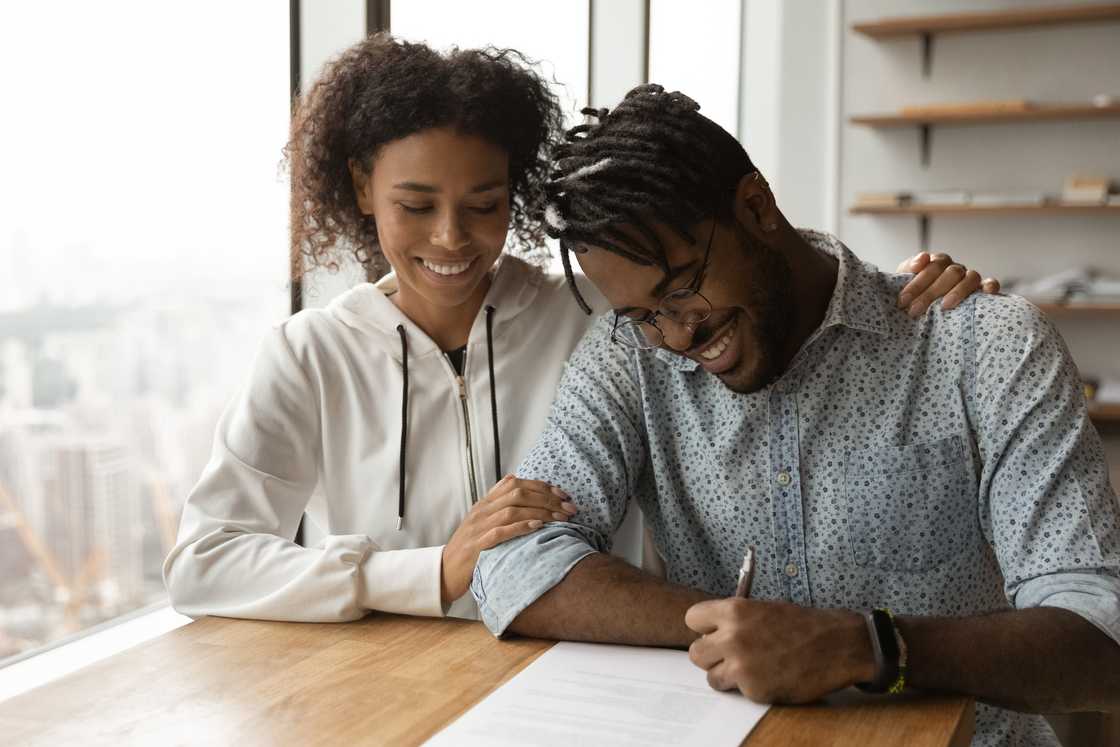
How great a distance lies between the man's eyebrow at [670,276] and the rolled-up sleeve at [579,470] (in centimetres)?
22

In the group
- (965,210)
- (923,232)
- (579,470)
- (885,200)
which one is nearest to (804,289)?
(579,470)

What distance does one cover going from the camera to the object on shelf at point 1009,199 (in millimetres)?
4379

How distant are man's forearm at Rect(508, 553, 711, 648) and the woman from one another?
12.6 inches

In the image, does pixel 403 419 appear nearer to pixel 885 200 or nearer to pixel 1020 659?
pixel 1020 659

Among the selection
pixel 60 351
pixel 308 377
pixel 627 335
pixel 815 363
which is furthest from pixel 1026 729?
pixel 60 351

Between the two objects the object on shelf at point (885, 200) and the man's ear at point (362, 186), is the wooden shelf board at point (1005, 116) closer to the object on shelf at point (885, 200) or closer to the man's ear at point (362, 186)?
the object on shelf at point (885, 200)

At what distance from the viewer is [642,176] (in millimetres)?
1404

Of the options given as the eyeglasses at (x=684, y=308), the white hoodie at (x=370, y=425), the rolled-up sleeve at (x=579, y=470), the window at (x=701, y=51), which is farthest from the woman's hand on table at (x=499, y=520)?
the window at (x=701, y=51)

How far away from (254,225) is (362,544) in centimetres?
100

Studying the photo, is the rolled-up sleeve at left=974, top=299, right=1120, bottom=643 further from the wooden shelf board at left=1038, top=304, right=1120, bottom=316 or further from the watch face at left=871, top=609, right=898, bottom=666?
the wooden shelf board at left=1038, top=304, right=1120, bottom=316

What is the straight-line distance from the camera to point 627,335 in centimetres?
160

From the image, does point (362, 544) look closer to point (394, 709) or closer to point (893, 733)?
point (394, 709)

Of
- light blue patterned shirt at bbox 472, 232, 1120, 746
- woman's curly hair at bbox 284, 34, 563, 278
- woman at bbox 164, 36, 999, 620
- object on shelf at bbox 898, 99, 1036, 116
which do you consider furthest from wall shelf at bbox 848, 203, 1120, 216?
light blue patterned shirt at bbox 472, 232, 1120, 746

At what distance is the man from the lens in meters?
1.33
